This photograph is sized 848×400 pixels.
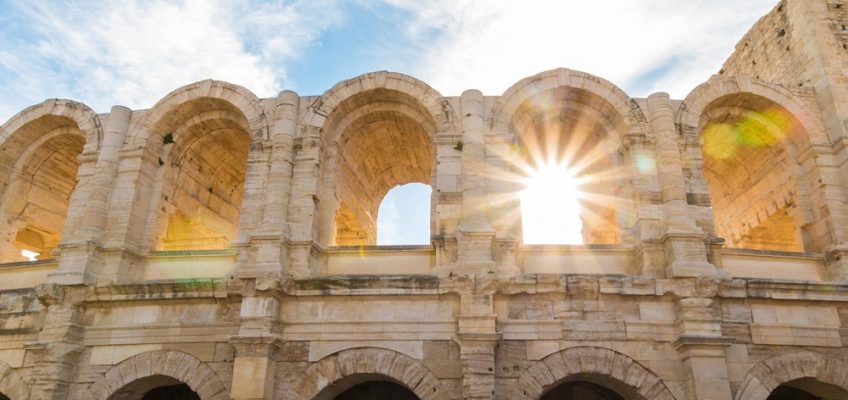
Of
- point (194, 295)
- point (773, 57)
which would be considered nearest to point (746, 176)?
point (773, 57)

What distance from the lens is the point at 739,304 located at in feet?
28.4

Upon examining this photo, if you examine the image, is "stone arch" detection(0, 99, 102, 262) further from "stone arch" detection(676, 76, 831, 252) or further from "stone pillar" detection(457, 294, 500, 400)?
"stone arch" detection(676, 76, 831, 252)

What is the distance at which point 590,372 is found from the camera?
8188mm

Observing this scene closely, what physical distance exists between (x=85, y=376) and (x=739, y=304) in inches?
355

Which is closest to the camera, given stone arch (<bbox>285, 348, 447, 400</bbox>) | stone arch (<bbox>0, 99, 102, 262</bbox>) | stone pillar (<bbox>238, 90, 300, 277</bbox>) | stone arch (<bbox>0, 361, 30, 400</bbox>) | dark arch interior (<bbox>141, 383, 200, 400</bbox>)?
stone arch (<bbox>285, 348, 447, 400</bbox>)

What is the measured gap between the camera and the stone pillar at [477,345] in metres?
7.88

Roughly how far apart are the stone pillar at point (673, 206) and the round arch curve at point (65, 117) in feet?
29.1

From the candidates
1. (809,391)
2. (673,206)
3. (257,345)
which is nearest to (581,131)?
(673,206)

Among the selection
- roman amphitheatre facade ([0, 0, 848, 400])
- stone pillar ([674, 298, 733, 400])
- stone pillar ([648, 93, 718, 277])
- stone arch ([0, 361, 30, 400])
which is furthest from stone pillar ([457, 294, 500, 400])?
stone arch ([0, 361, 30, 400])

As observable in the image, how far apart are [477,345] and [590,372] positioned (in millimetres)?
1499

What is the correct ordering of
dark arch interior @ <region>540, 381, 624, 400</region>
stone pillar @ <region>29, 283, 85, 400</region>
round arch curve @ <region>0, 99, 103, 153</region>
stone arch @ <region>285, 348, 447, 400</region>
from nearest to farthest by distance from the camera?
stone arch @ <region>285, 348, 447, 400</region> → stone pillar @ <region>29, 283, 85, 400</region> → dark arch interior @ <region>540, 381, 624, 400</region> → round arch curve @ <region>0, 99, 103, 153</region>

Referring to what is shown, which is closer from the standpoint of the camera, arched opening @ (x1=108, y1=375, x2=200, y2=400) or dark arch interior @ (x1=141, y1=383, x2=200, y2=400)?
arched opening @ (x1=108, y1=375, x2=200, y2=400)

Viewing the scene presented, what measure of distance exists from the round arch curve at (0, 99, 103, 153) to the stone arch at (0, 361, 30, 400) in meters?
3.48

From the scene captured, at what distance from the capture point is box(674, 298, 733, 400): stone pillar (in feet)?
26.0
